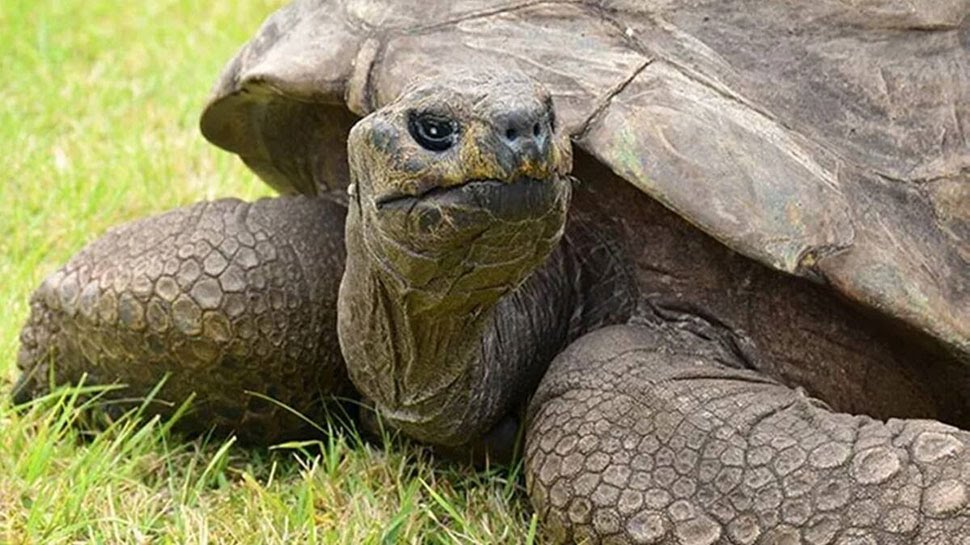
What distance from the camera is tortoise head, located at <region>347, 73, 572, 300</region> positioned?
239cm

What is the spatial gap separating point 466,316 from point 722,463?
0.46 meters

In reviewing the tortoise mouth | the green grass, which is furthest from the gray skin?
the green grass

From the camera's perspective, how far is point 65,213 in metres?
4.96

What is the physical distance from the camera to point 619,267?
128 inches

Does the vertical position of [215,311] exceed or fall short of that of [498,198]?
it falls short

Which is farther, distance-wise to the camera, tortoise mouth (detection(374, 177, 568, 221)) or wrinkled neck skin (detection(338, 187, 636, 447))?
wrinkled neck skin (detection(338, 187, 636, 447))

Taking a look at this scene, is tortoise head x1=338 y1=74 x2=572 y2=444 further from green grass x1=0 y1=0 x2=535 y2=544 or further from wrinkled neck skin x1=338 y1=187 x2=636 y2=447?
green grass x1=0 y1=0 x2=535 y2=544

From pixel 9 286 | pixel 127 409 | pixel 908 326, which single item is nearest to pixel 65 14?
pixel 9 286

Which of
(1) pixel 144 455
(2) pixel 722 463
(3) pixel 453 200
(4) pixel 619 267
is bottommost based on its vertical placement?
(1) pixel 144 455

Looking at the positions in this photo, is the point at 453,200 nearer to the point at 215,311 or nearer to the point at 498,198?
the point at 498,198

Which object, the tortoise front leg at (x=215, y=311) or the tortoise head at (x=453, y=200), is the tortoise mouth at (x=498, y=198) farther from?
the tortoise front leg at (x=215, y=311)

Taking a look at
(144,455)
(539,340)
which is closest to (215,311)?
(144,455)

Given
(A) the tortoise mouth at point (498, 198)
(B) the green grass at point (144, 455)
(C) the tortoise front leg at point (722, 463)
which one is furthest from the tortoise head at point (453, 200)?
(B) the green grass at point (144, 455)

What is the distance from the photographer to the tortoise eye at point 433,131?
2436 millimetres
